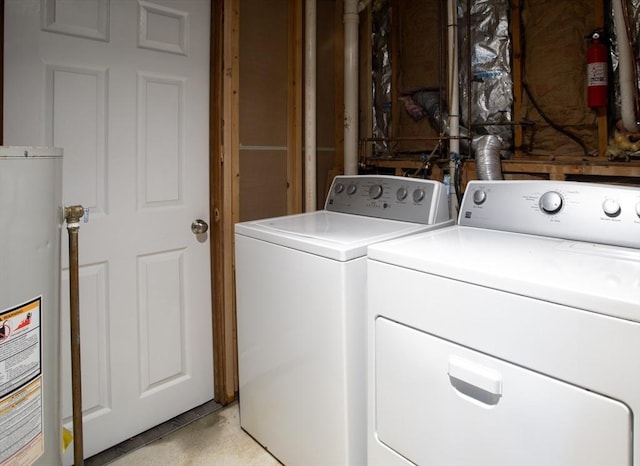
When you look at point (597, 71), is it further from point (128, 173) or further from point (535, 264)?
point (128, 173)

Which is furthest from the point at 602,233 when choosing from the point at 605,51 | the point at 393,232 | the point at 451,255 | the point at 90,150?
the point at 90,150

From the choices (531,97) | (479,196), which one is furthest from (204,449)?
(531,97)

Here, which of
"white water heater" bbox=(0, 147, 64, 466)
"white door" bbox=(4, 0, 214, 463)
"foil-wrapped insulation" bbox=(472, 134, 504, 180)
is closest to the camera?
"white water heater" bbox=(0, 147, 64, 466)

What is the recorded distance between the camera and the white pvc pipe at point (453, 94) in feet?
6.79

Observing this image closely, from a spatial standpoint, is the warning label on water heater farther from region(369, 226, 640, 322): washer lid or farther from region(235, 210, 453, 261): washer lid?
region(369, 226, 640, 322): washer lid

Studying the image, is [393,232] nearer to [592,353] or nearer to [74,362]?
[592,353]

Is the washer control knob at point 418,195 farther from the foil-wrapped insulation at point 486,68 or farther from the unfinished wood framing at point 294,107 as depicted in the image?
the unfinished wood framing at point 294,107

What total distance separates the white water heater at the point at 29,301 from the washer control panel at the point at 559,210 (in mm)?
1323

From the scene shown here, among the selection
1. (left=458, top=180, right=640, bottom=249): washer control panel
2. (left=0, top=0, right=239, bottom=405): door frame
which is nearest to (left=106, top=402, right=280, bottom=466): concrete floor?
(left=0, top=0, right=239, bottom=405): door frame

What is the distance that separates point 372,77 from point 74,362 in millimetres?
2111

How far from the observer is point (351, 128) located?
2.46 m

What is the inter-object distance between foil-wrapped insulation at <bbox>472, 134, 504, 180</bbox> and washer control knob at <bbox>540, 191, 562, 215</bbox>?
0.45 metres

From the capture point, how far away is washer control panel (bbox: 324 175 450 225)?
1.72 metres

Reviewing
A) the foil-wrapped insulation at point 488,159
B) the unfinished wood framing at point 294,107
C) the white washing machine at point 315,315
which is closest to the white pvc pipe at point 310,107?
the unfinished wood framing at point 294,107
